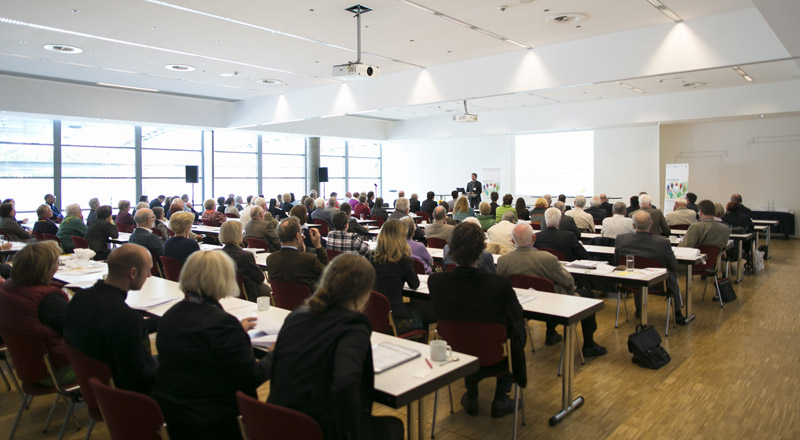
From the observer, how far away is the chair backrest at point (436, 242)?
7609 mm

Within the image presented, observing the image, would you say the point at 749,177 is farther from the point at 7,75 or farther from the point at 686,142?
the point at 7,75

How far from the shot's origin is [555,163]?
18.0 metres

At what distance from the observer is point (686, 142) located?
1634cm

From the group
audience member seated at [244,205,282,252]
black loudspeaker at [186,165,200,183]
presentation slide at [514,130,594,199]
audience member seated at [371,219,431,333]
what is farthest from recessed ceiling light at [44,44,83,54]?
presentation slide at [514,130,594,199]

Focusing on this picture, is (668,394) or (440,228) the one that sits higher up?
(440,228)

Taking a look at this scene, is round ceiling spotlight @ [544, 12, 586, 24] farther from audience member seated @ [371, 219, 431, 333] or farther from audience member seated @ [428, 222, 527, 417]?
audience member seated @ [428, 222, 527, 417]

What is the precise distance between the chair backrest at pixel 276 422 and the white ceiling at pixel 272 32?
628 centimetres

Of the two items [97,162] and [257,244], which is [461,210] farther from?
[97,162]

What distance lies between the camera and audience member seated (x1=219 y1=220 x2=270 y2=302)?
197 inches

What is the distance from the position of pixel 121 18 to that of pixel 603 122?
12.9 metres

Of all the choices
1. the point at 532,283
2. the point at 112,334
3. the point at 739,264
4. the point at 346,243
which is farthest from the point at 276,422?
the point at 739,264

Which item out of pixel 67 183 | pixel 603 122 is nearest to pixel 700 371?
pixel 603 122

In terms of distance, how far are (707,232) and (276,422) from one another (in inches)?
266

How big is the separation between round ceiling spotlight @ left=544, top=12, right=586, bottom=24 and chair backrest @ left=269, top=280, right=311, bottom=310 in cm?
576
